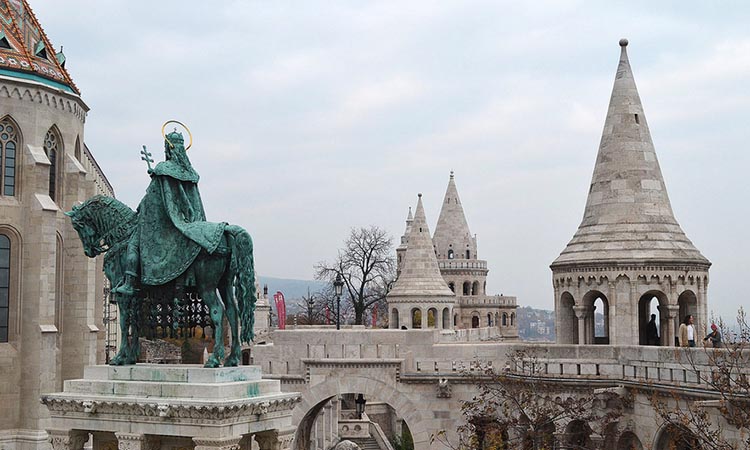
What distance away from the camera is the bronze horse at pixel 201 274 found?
34.7 ft

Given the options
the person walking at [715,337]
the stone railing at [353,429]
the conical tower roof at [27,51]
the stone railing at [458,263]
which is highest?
the conical tower roof at [27,51]

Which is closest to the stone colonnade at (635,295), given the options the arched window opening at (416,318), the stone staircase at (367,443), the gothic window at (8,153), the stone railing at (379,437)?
the arched window opening at (416,318)

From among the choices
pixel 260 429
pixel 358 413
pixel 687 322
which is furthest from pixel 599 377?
pixel 358 413

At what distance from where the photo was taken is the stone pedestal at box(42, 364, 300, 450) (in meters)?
9.76

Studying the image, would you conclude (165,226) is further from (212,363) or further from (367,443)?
(367,443)

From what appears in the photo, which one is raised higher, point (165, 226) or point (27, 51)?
point (27, 51)

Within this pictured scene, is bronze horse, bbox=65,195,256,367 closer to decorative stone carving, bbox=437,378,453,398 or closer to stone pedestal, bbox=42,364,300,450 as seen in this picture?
stone pedestal, bbox=42,364,300,450

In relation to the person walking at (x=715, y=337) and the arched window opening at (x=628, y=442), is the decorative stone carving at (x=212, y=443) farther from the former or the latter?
the person walking at (x=715, y=337)

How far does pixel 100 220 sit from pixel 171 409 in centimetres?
272

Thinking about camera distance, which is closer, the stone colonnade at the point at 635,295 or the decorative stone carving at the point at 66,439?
the decorative stone carving at the point at 66,439

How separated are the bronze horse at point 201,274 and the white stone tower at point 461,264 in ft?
150

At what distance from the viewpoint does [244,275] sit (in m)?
10.7

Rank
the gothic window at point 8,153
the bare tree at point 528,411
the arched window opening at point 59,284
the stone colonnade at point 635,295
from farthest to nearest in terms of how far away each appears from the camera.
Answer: the arched window opening at point 59,284, the gothic window at point 8,153, the stone colonnade at point 635,295, the bare tree at point 528,411

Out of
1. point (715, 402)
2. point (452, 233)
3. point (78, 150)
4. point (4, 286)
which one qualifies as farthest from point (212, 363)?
point (452, 233)
